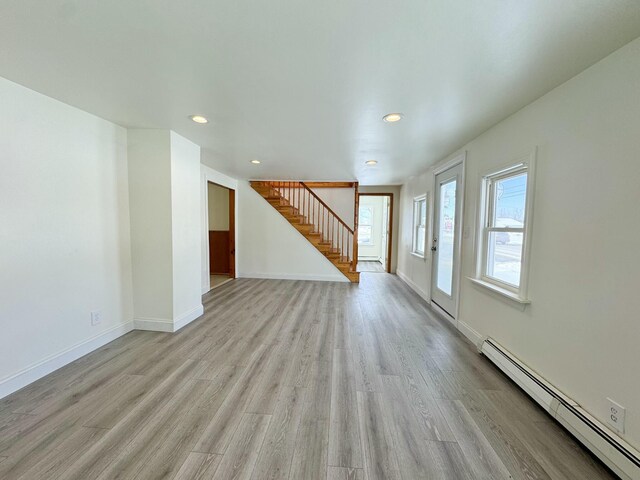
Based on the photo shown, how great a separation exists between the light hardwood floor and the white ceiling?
2253 mm

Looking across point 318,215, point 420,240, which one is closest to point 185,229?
point 318,215

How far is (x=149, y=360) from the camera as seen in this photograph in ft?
7.62

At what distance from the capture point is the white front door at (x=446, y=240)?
330 centimetres

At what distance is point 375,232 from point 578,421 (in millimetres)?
7788

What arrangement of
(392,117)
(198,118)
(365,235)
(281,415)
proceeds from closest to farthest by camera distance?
1. (281,415)
2. (392,117)
3. (198,118)
4. (365,235)

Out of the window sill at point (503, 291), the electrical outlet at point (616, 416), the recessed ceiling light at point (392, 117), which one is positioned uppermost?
the recessed ceiling light at point (392, 117)

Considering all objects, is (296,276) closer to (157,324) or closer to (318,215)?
(318,215)

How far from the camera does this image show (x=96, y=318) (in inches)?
98.7

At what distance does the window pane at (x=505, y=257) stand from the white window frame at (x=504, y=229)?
0.12ft

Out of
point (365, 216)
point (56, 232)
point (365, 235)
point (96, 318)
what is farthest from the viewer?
point (365, 235)

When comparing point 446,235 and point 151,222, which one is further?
point 446,235

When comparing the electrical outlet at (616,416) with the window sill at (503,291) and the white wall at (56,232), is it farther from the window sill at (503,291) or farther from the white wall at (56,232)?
the white wall at (56,232)

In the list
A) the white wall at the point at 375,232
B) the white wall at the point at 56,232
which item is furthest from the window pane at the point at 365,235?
the white wall at the point at 56,232

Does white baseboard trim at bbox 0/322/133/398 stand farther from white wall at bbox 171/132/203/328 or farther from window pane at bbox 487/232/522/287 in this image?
window pane at bbox 487/232/522/287
